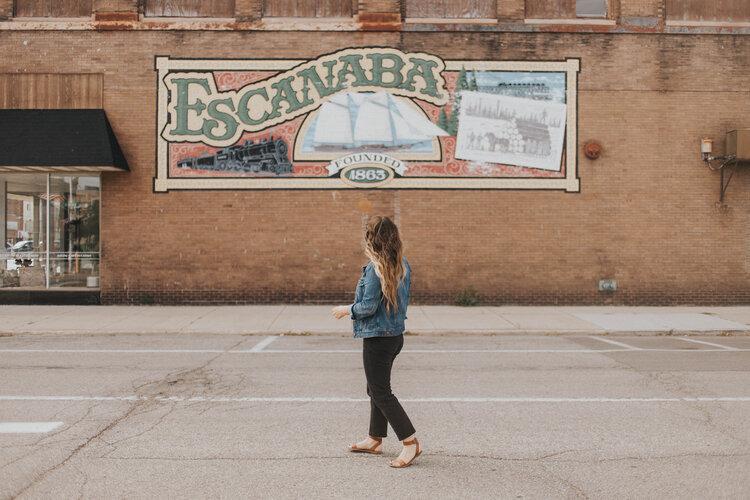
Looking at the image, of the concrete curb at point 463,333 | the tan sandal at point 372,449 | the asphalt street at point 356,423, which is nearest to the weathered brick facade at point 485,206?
the concrete curb at point 463,333

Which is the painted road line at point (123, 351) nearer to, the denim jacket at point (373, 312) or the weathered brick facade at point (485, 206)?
the weathered brick facade at point (485, 206)

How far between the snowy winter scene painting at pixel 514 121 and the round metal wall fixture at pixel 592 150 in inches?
21.7

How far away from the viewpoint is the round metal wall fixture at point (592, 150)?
1585 centimetres

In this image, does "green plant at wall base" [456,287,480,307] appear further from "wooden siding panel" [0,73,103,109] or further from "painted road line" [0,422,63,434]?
"painted road line" [0,422,63,434]

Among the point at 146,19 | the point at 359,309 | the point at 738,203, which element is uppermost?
the point at 146,19

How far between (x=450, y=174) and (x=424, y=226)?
4.31 feet

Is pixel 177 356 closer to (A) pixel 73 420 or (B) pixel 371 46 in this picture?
(A) pixel 73 420

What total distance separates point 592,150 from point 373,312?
12364mm

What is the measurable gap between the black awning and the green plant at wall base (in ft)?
26.2

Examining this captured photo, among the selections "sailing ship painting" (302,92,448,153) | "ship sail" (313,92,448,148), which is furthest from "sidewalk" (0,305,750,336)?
"ship sail" (313,92,448,148)

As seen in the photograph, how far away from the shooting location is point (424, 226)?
15836 mm

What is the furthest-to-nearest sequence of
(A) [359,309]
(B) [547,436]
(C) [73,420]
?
(C) [73,420] → (B) [547,436] → (A) [359,309]

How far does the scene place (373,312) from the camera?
4.82m

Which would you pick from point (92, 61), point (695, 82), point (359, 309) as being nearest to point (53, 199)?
point (92, 61)
